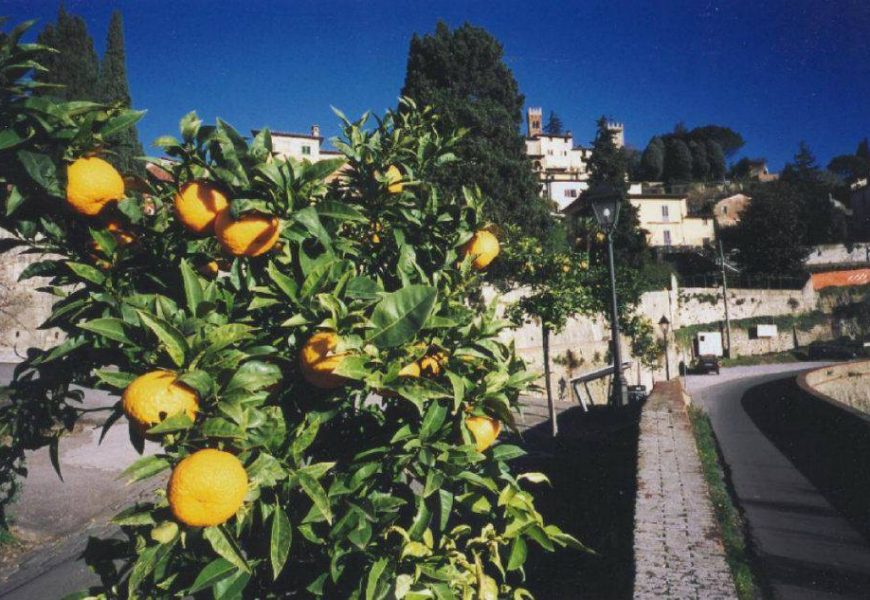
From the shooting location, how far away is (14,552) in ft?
23.0

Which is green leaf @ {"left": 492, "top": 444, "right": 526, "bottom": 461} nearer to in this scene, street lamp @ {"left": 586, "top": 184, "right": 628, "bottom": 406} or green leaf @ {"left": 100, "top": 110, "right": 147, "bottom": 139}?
green leaf @ {"left": 100, "top": 110, "right": 147, "bottom": 139}

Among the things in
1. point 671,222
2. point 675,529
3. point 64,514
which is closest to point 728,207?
point 671,222

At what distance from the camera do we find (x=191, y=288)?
1.72 metres

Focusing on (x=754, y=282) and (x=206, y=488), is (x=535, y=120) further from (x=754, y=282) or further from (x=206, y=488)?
(x=206, y=488)

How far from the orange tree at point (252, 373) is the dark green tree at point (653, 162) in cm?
8197

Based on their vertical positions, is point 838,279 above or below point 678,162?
below

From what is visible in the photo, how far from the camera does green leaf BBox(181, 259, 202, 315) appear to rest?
170 centimetres

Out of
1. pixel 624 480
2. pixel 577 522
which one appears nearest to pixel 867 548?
pixel 624 480

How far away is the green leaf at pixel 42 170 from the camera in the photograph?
1751 mm

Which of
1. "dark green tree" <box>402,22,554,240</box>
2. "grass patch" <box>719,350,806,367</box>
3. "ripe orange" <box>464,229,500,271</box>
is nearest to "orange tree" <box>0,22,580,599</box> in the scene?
"ripe orange" <box>464,229,500,271</box>

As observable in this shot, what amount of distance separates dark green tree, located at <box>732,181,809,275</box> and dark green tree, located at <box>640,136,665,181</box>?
107 ft

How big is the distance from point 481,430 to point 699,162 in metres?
86.4

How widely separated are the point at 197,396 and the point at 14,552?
26.0 ft

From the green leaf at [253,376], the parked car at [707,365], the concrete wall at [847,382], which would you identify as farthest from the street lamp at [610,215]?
the parked car at [707,365]
